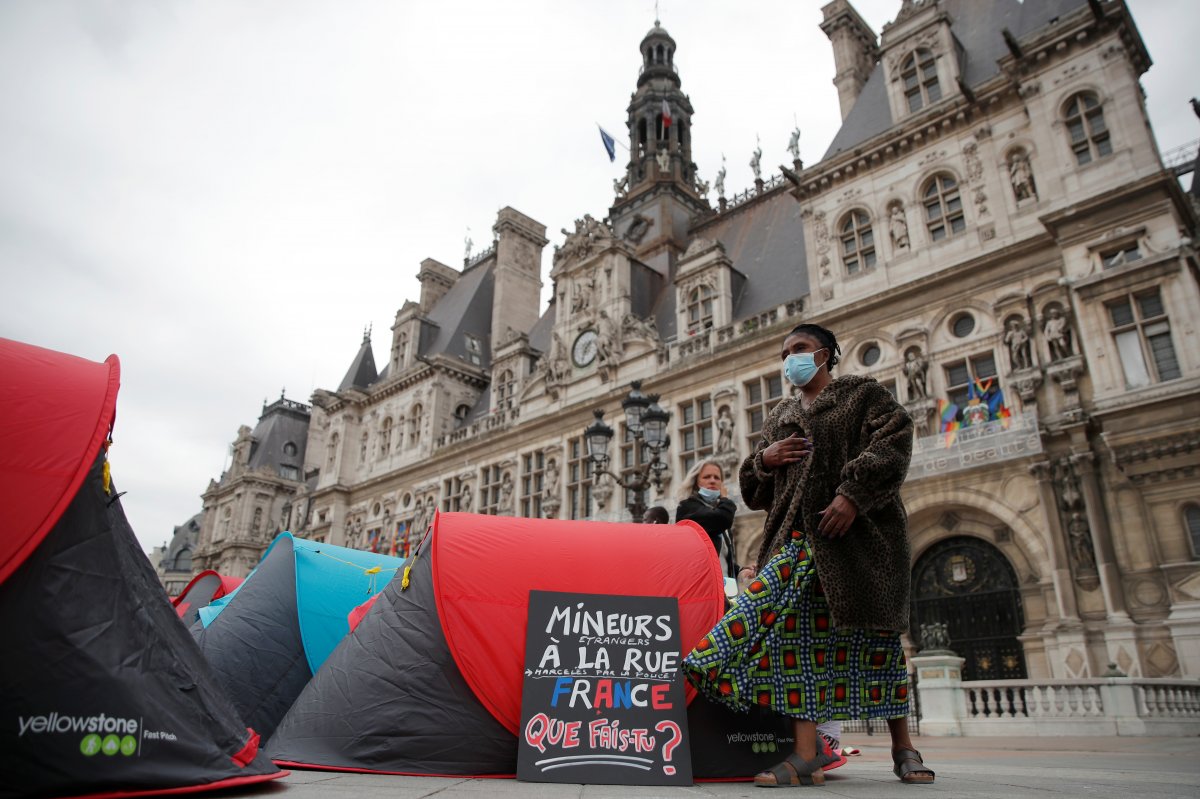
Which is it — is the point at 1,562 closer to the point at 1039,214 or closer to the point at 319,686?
the point at 319,686

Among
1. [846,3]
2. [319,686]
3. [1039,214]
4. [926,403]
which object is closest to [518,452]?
[926,403]

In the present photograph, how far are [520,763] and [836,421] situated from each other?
87.0 inches

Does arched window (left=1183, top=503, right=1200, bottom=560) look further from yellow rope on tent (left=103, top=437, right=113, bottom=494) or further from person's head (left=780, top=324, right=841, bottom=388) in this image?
yellow rope on tent (left=103, top=437, right=113, bottom=494)

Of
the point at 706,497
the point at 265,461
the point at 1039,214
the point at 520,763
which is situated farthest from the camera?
the point at 265,461

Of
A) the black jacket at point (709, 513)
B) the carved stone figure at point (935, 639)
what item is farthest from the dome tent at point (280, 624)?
the carved stone figure at point (935, 639)

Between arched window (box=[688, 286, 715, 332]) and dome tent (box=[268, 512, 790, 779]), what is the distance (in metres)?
18.3

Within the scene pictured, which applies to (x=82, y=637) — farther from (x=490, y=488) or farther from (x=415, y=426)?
(x=415, y=426)

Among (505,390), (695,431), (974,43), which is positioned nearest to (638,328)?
(695,431)

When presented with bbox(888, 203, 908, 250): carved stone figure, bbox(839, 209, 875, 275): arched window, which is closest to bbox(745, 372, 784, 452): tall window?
bbox(839, 209, 875, 275): arched window

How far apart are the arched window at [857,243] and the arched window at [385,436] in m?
21.2

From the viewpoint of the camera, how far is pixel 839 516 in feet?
11.0

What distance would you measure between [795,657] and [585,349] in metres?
21.8

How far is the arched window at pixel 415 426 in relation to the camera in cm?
3133

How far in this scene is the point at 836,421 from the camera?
3.71m
